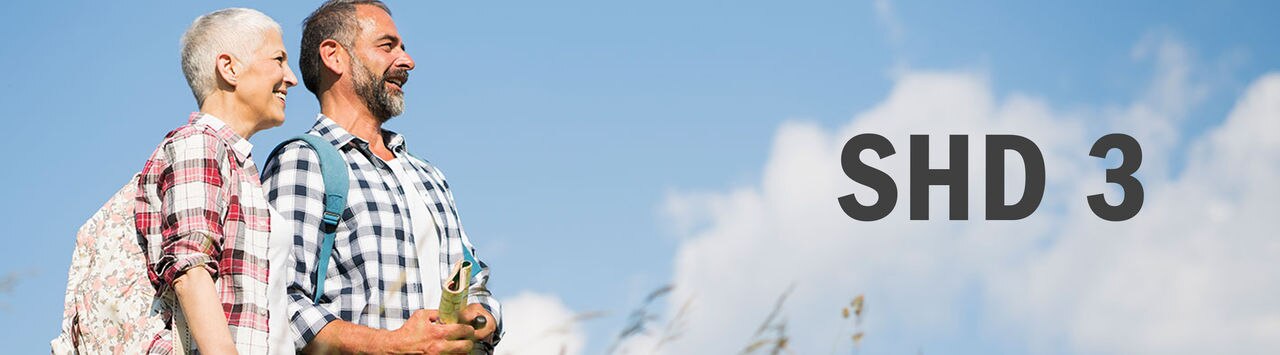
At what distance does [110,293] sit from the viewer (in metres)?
3.57

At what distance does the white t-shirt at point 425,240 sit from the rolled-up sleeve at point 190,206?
943 millimetres

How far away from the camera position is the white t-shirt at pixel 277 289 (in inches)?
148

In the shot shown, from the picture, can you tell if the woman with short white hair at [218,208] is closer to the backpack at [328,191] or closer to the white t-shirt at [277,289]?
the white t-shirt at [277,289]

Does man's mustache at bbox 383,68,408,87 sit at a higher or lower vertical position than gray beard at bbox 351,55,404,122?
higher

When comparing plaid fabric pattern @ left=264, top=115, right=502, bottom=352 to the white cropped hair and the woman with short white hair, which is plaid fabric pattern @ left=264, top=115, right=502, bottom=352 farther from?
the white cropped hair

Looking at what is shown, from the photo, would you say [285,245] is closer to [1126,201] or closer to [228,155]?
[228,155]

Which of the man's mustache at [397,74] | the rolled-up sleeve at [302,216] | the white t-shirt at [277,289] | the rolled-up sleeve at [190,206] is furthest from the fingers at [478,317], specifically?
the man's mustache at [397,74]

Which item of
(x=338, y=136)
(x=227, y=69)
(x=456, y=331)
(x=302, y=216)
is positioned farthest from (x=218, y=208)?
(x=338, y=136)

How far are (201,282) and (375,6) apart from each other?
2092 millimetres

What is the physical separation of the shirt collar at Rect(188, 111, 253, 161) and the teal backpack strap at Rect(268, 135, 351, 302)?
617mm

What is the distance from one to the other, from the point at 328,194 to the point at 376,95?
0.70 metres

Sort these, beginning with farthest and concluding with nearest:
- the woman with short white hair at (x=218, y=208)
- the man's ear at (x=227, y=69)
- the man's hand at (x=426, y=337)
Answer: the man's hand at (x=426, y=337), the man's ear at (x=227, y=69), the woman with short white hair at (x=218, y=208)

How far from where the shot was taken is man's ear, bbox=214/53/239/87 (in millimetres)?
3928

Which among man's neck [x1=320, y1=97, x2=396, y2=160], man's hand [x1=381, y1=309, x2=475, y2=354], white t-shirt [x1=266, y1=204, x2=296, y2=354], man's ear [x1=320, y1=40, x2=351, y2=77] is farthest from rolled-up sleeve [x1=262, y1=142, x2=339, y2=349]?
man's ear [x1=320, y1=40, x2=351, y2=77]
